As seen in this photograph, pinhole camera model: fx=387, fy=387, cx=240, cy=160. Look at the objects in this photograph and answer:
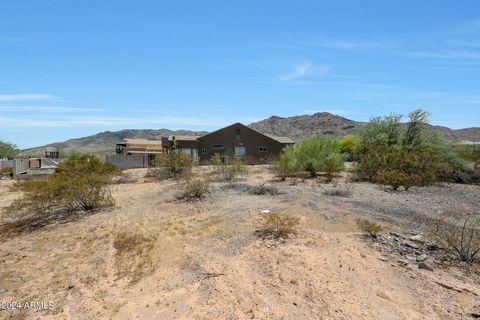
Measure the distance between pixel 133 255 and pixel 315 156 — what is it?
17970mm

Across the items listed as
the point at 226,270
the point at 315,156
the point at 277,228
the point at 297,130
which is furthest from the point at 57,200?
the point at 297,130

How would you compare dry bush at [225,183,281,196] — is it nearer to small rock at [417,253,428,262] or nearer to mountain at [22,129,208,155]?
small rock at [417,253,428,262]

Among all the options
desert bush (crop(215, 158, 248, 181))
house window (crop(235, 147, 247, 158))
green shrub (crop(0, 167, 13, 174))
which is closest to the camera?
desert bush (crop(215, 158, 248, 181))

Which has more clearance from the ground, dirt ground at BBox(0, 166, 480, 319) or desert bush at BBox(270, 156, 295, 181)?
desert bush at BBox(270, 156, 295, 181)

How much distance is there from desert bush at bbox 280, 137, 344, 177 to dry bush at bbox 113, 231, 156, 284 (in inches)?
608

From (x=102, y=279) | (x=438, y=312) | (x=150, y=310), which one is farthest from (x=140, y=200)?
(x=438, y=312)

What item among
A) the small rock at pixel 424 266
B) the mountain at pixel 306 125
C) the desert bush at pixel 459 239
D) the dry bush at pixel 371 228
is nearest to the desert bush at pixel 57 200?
the dry bush at pixel 371 228

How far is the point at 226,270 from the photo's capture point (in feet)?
28.6

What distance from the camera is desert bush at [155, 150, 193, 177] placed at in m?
27.0

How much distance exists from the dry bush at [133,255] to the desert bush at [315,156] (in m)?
15.5

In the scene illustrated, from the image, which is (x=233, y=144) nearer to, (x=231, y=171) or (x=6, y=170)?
(x=6, y=170)

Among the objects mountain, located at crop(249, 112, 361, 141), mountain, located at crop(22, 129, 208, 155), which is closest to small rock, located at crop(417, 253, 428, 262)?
mountain, located at crop(249, 112, 361, 141)

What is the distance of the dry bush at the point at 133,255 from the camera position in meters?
9.47

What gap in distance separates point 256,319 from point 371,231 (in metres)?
5.22
